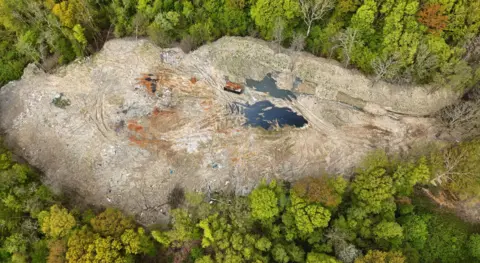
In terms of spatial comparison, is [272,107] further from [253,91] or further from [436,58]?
[436,58]

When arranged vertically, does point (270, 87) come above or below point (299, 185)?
above

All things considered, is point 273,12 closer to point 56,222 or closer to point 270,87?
point 270,87

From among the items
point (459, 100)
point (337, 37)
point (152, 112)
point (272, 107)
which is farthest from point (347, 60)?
point (152, 112)

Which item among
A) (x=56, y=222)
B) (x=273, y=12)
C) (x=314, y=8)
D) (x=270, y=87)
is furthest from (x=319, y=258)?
(x=273, y=12)

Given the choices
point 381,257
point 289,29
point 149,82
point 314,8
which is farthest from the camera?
point 289,29

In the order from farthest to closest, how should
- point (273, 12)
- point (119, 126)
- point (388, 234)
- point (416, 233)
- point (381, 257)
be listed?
point (273, 12) → point (119, 126) → point (416, 233) → point (388, 234) → point (381, 257)

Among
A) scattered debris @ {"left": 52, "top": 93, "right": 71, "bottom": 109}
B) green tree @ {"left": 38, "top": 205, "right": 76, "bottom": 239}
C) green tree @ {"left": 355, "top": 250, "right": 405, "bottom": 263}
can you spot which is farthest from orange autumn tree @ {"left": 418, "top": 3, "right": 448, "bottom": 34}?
scattered debris @ {"left": 52, "top": 93, "right": 71, "bottom": 109}
